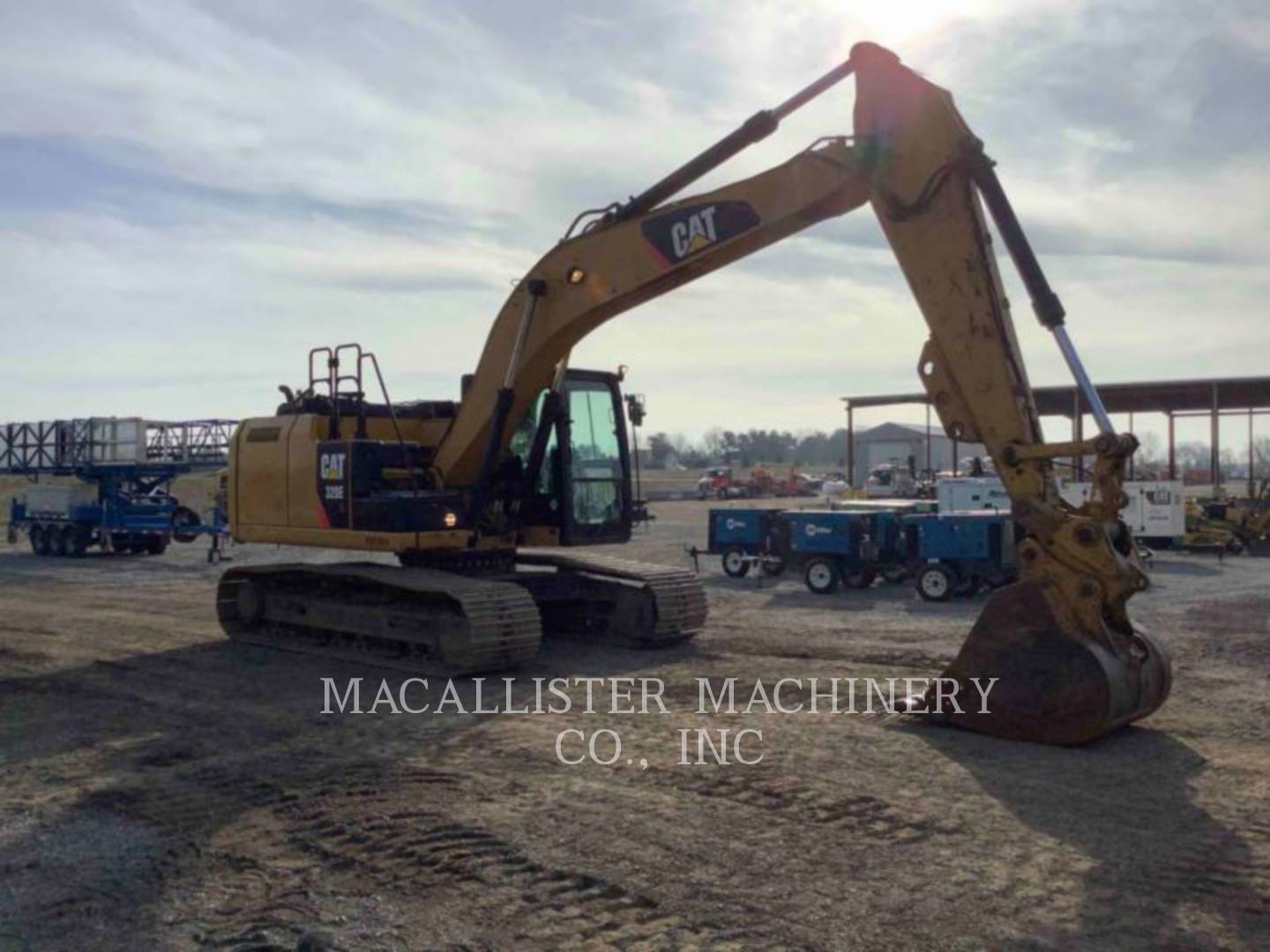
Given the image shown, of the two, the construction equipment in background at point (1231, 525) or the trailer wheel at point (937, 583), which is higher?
the construction equipment in background at point (1231, 525)

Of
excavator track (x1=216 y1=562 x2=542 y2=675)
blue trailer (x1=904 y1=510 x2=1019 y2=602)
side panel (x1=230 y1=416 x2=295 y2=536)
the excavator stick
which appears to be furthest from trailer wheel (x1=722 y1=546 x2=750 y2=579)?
the excavator stick

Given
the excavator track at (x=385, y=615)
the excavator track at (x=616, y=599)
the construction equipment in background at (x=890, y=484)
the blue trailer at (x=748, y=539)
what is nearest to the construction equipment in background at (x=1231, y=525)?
the construction equipment in background at (x=890, y=484)

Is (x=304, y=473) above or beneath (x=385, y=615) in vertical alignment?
above

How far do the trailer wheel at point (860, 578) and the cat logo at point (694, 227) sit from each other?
398 inches

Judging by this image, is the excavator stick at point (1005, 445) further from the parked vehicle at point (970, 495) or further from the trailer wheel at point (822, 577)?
the parked vehicle at point (970, 495)

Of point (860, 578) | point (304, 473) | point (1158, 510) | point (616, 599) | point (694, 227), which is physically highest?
point (694, 227)

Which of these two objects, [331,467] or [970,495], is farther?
[970,495]

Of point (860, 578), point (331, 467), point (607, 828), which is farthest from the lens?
point (860, 578)

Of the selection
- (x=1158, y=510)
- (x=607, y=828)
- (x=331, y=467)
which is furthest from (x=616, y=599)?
(x=1158, y=510)

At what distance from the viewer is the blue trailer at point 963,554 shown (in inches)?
709

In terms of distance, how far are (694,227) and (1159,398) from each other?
3254 cm

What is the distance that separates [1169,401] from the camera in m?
39.4

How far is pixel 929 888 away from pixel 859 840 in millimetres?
719

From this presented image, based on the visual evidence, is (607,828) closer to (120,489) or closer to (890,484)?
(120,489)
